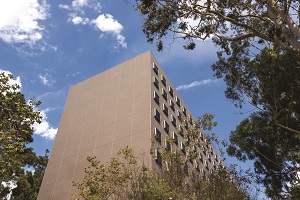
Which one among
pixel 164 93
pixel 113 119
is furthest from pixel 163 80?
pixel 113 119

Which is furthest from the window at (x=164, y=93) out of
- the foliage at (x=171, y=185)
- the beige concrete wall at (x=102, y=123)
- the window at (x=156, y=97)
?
the foliage at (x=171, y=185)

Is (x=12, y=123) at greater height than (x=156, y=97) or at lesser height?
lesser

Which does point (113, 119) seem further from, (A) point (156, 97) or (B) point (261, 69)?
(B) point (261, 69)

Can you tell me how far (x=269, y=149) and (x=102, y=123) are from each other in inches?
535

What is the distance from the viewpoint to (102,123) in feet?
81.8

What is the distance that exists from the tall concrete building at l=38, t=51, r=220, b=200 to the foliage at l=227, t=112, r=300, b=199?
448 cm

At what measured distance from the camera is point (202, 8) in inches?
543

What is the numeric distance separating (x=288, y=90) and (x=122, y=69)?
1707 centimetres

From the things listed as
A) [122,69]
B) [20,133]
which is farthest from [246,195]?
[122,69]

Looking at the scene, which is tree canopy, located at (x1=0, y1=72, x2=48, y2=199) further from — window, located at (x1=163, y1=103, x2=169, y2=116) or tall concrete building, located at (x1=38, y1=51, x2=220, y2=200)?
window, located at (x1=163, y1=103, x2=169, y2=116)

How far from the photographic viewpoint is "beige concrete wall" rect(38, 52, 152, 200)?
72.5ft

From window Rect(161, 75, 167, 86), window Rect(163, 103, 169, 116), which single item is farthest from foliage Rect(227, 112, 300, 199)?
window Rect(161, 75, 167, 86)

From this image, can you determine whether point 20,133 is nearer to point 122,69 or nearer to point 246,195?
point 246,195

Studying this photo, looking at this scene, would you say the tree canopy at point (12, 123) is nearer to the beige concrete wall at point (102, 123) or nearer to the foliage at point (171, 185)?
the foliage at point (171, 185)
